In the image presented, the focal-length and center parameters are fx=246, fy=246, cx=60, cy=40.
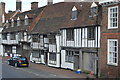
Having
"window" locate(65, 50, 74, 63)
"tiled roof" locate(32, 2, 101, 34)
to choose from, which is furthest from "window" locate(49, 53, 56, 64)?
"tiled roof" locate(32, 2, 101, 34)

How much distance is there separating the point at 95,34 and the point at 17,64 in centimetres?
1187

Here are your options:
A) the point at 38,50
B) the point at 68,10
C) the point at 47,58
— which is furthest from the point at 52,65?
the point at 68,10

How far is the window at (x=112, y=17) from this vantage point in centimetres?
2072

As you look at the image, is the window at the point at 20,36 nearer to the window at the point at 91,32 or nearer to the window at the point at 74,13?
the window at the point at 74,13

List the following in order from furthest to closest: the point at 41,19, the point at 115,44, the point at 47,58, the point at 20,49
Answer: the point at 20,49
the point at 41,19
the point at 47,58
the point at 115,44

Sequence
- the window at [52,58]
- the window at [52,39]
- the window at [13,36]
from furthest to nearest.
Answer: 1. the window at [13,36]
2. the window at [52,39]
3. the window at [52,58]

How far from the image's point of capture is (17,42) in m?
43.0

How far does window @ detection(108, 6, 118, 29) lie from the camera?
20719mm

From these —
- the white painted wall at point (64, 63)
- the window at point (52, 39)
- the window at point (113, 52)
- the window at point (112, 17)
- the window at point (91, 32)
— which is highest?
the window at point (112, 17)

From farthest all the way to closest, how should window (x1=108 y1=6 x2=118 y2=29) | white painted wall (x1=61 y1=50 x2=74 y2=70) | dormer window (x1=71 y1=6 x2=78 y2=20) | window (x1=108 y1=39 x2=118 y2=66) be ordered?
dormer window (x1=71 y1=6 x2=78 y2=20) < white painted wall (x1=61 y1=50 x2=74 y2=70) < window (x1=108 y1=6 x2=118 y2=29) < window (x1=108 y1=39 x2=118 y2=66)

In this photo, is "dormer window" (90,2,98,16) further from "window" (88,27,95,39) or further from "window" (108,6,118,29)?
"window" (108,6,118,29)

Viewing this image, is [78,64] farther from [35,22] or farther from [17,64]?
[35,22]

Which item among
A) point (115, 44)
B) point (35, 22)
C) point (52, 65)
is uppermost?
point (35, 22)

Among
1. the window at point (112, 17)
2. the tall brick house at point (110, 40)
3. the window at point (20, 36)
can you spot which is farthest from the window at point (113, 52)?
the window at point (20, 36)
